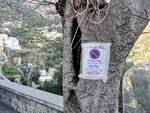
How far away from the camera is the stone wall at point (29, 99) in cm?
574

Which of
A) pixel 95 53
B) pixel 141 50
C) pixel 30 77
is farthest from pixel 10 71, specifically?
pixel 95 53

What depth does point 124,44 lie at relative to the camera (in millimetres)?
2562

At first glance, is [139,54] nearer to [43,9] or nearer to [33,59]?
[43,9]

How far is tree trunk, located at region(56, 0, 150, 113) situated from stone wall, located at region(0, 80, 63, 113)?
2.76 metres

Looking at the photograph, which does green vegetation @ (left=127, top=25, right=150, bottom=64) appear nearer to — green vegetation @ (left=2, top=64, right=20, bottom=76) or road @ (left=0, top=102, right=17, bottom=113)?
road @ (left=0, top=102, right=17, bottom=113)

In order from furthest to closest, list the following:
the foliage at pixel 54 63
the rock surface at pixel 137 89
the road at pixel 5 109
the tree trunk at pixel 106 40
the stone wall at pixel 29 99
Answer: the foliage at pixel 54 63 → the road at pixel 5 109 → the stone wall at pixel 29 99 → the rock surface at pixel 137 89 → the tree trunk at pixel 106 40

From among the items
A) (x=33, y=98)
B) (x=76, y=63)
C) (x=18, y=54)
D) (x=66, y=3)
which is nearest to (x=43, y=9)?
(x=66, y=3)

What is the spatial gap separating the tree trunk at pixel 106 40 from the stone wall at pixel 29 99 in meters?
2.76

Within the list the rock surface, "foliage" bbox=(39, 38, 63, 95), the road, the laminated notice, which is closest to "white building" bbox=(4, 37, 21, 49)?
"foliage" bbox=(39, 38, 63, 95)

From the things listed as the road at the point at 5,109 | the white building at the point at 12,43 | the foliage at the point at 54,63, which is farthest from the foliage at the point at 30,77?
the white building at the point at 12,43

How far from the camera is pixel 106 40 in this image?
2.53 m

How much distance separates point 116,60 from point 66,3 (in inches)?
26.0

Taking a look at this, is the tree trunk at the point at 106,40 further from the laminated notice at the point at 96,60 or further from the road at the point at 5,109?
the road at the point at 5,109

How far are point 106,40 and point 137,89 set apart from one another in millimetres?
1009
